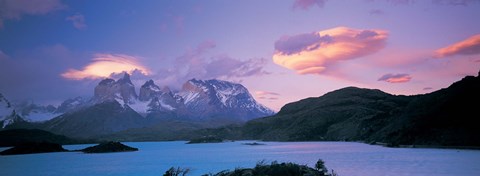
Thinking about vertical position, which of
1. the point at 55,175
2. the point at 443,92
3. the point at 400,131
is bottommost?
the point at 55,175

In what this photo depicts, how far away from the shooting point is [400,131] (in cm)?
14512

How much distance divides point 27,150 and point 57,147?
14.5 meters

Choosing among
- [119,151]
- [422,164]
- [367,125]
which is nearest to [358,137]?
[367,125]

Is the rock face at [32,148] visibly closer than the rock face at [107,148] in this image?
Yes

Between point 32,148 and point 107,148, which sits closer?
point 107,148

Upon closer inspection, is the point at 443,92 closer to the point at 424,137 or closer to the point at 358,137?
the point at 424,137

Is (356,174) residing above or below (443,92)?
below

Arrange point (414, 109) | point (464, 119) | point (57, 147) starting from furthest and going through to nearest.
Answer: point (57, 147), point (414, 109), point (464, 119)

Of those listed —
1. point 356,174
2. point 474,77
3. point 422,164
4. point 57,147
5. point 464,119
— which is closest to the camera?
point 356,174

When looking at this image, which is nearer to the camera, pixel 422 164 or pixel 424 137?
pixel 422 164

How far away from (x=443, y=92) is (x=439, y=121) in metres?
24.8

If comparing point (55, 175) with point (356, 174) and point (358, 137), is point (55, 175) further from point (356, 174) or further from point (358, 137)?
point (358, 137)

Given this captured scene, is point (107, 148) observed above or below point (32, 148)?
below

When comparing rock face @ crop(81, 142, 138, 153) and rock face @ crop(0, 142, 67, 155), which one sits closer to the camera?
rock face @ crop(0, 142, 67, 155)
